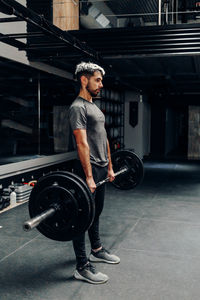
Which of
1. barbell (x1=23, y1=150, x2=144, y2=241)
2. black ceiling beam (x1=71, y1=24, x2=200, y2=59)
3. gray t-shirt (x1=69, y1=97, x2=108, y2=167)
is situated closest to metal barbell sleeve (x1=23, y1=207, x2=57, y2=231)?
barbell (x1=23, y1=150, x2=144, y2=241)

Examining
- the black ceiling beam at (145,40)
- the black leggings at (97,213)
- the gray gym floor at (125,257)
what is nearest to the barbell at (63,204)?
the black leggings at (97,213)

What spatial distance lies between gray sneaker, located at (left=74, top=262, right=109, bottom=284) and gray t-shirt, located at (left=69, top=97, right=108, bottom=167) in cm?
65

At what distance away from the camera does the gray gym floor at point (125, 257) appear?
2.02 meters

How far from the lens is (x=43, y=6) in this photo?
4625mm

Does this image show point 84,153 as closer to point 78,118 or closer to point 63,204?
point 78,118

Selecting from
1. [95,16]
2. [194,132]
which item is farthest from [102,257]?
[194,132]

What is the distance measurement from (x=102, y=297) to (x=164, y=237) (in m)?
1.19

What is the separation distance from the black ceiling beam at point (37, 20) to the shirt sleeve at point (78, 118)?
39.6 inches

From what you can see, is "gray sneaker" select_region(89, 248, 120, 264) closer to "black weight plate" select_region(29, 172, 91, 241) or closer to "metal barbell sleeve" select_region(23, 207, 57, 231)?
"black weight plate" select_region(29, 172, 91, 241)

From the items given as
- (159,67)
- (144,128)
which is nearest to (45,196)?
(159,67)

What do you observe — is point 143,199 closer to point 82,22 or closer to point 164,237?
point 164,237

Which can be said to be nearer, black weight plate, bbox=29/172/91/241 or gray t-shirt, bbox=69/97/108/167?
black weight plate, bbox=29/172/91/241

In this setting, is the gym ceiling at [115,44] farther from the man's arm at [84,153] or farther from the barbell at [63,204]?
the barbell at [63,204]

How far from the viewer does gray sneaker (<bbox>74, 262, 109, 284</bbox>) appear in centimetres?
211
